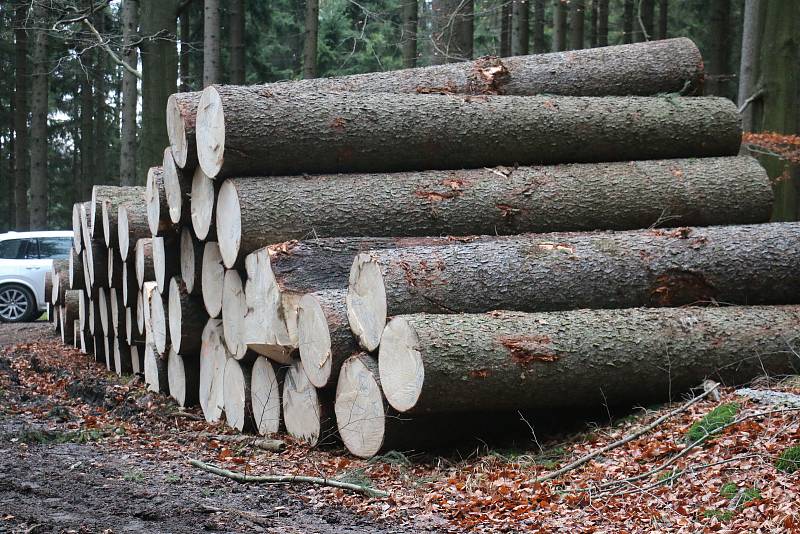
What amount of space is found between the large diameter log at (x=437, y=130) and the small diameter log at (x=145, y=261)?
3.04m

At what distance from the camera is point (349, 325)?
Answer: 7.15m

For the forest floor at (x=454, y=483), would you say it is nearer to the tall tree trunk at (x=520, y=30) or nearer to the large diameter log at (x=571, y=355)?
the large diameter log at (x=571, y=355)

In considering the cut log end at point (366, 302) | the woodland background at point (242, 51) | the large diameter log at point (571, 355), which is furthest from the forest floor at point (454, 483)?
the woodland background at point (242, 51)

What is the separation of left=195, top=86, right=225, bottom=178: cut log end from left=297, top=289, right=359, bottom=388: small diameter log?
168cm

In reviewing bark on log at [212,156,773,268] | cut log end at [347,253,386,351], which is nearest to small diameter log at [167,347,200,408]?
bark on log at [212,156,773,268]

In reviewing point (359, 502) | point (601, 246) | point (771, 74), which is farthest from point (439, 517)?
point (771, 74)

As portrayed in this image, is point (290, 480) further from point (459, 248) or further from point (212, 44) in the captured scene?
point (212, 44)

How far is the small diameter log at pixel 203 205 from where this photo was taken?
337 inches

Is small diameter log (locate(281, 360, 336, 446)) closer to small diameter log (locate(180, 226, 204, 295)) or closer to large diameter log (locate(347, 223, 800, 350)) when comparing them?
large diameter log (locate(347, 223, 800, 350))

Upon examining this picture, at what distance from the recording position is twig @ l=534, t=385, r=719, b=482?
615 centimetres

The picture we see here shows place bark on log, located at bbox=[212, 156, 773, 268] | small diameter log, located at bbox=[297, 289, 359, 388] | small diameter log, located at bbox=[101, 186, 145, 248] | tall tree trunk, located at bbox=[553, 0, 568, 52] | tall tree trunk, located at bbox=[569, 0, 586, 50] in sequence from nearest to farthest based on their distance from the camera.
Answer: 1. small diameter log, located at bbox=[297, 289, 359, 388]
2. bark on log, located at bbox=[212, 156, 773, 268]
3. small diameter log, located at bbox=[101, 186, 145, 248]
4. tall tree trunk, located at bbox=[553, 0, 568, 52]
5. tall tree trunk, located at bbox=[569, 0, 586, 50]

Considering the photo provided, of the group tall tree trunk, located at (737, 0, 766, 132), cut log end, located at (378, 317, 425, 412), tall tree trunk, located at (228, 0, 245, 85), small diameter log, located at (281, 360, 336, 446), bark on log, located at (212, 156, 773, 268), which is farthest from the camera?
tall tree trunk, located at (228, 0, 245, 85)

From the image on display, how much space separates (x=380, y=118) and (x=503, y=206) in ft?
4.52

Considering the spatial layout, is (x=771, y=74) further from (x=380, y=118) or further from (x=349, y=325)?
(x=349, y=325)
